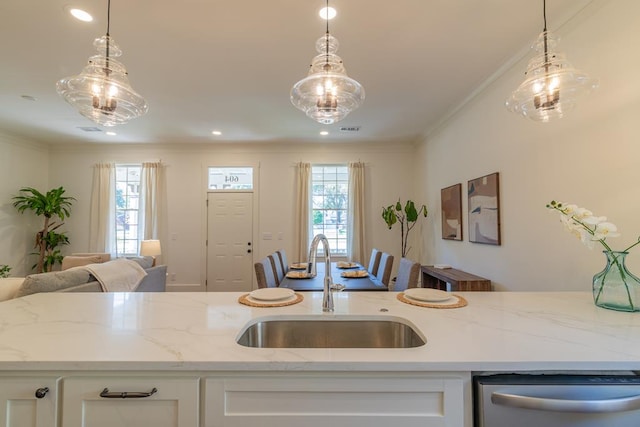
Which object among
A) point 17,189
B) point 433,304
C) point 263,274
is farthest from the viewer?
point 17,189

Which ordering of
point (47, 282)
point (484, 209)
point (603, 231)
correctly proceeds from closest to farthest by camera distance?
point (603, 231), point (47, 282), point (484, 209)

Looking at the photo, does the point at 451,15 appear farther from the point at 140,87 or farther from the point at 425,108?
the point at 140,87

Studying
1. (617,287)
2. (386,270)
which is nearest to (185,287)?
(386,270)

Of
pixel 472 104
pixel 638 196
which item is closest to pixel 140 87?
pixel 472 104

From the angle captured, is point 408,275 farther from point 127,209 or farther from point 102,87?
point 127,209

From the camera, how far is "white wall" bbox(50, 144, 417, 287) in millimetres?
5363

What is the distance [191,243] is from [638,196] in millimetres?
5794

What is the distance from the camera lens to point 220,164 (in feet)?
17.8

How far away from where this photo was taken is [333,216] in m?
5.47

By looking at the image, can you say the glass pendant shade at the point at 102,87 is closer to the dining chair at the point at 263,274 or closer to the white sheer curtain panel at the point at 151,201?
the dining chair at the point at 263,274

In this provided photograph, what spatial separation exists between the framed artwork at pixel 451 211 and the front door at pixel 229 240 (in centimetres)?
344

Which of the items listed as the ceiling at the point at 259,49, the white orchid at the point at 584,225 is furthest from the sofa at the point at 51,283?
the white orchid at the point at 584,225

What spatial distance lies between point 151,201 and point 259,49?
4.06m

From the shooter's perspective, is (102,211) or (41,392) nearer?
(41,392)
